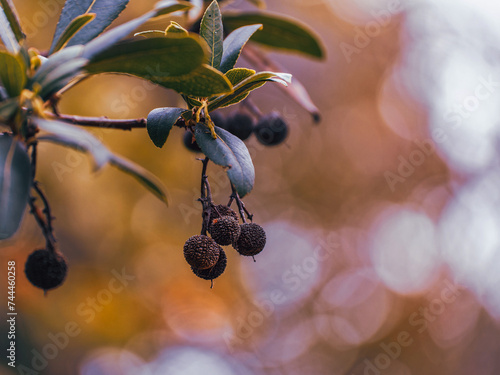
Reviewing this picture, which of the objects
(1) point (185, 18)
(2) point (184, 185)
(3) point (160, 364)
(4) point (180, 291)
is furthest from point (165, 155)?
(3) point (160, 364)

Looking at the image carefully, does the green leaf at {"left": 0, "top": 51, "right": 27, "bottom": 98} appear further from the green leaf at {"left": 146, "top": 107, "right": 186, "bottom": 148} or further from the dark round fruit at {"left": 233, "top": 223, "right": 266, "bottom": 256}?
the dark round fruit at {"left": 233, "top": 223, "right": 266, "bottom": 256}

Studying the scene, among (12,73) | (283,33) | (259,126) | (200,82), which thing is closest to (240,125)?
(259,126)

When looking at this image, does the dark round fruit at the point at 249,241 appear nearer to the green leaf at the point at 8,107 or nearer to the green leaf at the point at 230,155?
the green leaf at the point at 230,155

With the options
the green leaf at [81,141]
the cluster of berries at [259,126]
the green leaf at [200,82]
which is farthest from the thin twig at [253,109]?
the green leaf at [81,141]

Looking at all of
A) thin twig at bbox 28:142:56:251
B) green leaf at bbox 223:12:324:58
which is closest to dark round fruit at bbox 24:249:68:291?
thin twig at bbox 28:142:56:251

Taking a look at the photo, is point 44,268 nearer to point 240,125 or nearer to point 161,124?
point 161,124
